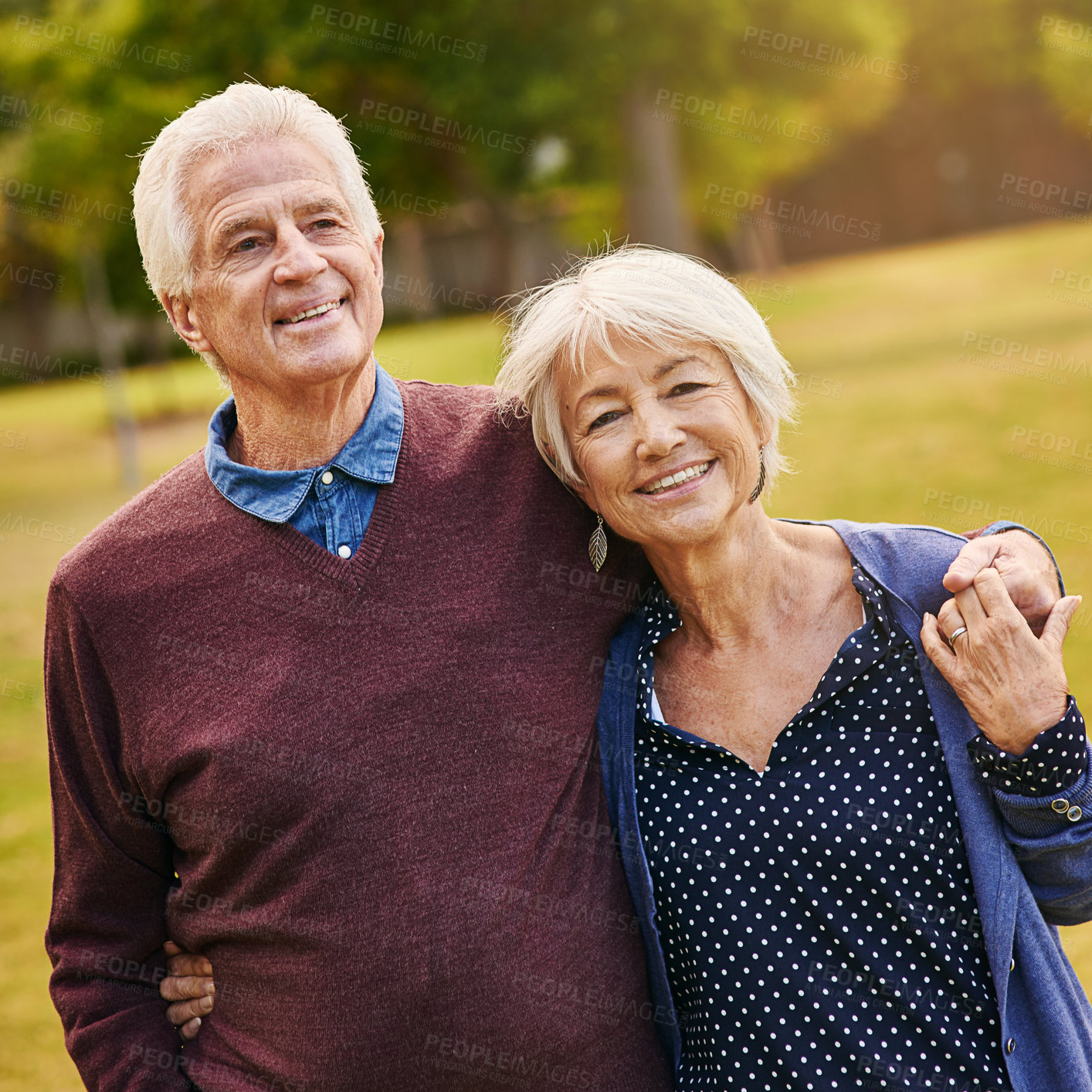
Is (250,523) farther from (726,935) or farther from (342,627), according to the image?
(726,935)

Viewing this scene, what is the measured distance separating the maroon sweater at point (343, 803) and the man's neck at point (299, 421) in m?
0.12

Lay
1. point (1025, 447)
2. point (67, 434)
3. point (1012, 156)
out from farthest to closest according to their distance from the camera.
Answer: point (1012, 156), point (67, 434), point (1025, 447)

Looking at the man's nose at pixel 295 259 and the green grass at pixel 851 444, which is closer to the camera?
the man's nose at pixel 295 259

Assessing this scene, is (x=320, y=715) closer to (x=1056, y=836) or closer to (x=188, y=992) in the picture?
(x=188, y=992)

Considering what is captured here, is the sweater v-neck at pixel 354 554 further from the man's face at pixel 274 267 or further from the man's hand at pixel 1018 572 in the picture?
the man's hand at pixel 1018 572

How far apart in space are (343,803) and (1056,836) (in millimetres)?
1190

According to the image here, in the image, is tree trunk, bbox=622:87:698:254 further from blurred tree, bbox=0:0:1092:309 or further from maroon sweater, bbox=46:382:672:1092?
maroon sweater, bbox=46:382:672:1092

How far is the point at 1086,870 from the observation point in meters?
1.95

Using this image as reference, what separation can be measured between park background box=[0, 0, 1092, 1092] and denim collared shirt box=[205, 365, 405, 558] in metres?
2.21

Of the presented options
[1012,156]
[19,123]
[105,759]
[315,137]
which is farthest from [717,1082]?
[1012,156]

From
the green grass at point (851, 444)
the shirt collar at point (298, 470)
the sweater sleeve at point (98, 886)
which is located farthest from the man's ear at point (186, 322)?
the green grass at point (851, 444)

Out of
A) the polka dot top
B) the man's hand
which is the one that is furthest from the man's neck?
the man's hand

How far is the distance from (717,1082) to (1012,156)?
104ft

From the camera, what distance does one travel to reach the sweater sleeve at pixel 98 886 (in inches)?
83.6
